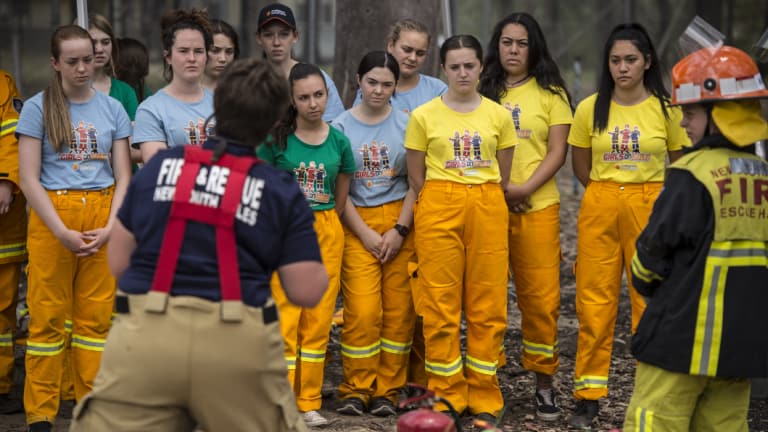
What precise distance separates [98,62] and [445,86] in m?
1.98

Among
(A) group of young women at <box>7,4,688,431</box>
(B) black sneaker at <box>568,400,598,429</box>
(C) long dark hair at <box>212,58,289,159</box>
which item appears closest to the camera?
(C) long dark hair at <box>212,58,289,159</box>

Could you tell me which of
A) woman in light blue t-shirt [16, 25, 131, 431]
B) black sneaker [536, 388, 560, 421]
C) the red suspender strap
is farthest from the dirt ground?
the red suspender strap

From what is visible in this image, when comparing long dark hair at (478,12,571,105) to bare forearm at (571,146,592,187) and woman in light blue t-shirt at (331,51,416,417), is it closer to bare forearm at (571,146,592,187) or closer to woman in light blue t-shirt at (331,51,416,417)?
bare forearm at (571,146,592,187)

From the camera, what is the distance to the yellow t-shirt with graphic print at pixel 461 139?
18.6ft

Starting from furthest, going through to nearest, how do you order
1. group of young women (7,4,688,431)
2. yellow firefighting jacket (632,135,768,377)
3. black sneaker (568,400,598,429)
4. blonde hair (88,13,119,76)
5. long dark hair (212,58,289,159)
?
blonde hair (88,13,119,76) < black sneaker (568,400,598,429) < group of young women (7,4,688,431) < yellow firefighting jacket (632,135,768,377) < long dark hair (212,58,289,159)

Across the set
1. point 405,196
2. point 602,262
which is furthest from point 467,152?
point 602,262

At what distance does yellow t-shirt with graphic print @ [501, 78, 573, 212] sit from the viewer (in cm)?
605

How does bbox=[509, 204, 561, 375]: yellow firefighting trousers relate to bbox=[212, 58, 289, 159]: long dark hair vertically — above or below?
below

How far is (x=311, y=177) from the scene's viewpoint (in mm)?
5703

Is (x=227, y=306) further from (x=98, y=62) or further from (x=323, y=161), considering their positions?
(x=98, y=62)

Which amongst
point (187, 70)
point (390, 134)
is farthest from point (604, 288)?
point (187, 70)

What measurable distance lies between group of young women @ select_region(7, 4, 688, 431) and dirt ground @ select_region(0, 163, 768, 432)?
0.13 meters

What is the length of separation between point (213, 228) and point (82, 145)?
251cm

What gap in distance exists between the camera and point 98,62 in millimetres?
6184
